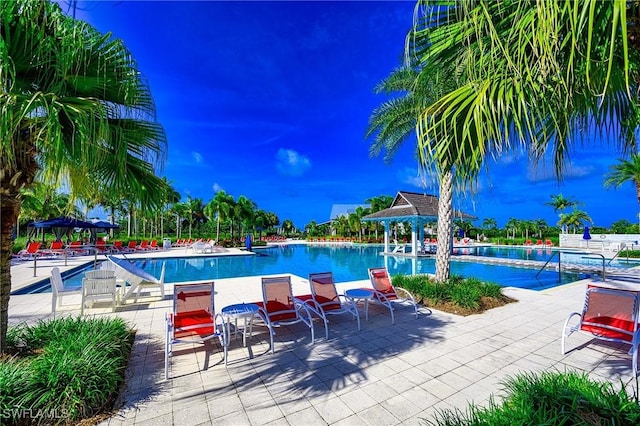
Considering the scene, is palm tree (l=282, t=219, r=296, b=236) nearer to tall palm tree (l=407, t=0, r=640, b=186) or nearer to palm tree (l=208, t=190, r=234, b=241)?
palm tree (l=208, t=190, r=234, b=241)

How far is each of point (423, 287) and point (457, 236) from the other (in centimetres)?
4021

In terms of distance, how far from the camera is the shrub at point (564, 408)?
228 cm

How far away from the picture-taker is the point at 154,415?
310cm

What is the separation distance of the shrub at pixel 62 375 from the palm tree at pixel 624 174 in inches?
914

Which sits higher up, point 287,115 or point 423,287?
point 287,115

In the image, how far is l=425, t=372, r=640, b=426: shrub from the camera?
228 centimetres

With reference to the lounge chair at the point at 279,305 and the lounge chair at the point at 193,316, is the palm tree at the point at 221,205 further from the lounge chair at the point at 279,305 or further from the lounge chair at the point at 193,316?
the lounge chair at the point at 193,316

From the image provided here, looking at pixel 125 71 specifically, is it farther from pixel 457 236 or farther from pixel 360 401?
pixel 457 236

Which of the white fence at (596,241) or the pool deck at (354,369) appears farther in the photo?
the white fence at (596,241)

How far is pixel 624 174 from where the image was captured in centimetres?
1770

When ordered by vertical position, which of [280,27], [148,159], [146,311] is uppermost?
[280,27]

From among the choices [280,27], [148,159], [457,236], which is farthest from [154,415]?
[457,236]

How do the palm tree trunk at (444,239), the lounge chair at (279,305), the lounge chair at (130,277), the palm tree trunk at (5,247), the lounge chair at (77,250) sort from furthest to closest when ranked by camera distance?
the lounge chair at (77,250) → the palm tree trunk at (444,239) → the lounge chair at (130,277) → the lounge chair at (279,305) → the palm tree trunk at (5,247)

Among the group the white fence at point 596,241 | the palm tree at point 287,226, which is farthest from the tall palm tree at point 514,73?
the palm tree at point 287,226
